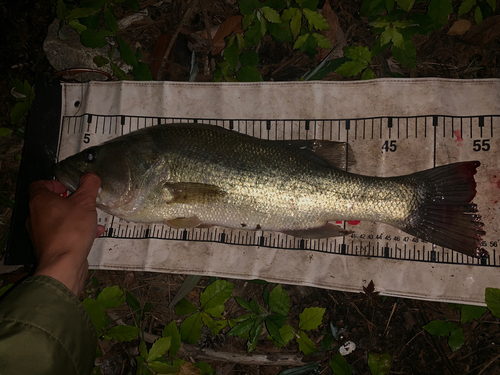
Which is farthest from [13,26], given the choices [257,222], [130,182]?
[257,222]

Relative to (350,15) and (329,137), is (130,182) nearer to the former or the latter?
(329,137)

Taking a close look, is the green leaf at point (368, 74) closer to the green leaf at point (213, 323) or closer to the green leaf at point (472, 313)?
the green leaf at point (472, 313)

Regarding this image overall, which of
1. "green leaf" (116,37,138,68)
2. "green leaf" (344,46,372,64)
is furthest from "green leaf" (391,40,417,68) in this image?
"green leaf" (116,37,138,68)

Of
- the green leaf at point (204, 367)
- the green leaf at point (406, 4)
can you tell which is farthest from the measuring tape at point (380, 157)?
the green leaf at point (204, 367)

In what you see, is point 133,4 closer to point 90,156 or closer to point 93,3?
point 93,3

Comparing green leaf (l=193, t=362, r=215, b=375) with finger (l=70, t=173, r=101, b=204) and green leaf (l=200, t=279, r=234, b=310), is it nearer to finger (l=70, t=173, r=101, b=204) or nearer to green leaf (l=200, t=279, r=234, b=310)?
green leaf (l=200, t=279, r=234, b=310)
